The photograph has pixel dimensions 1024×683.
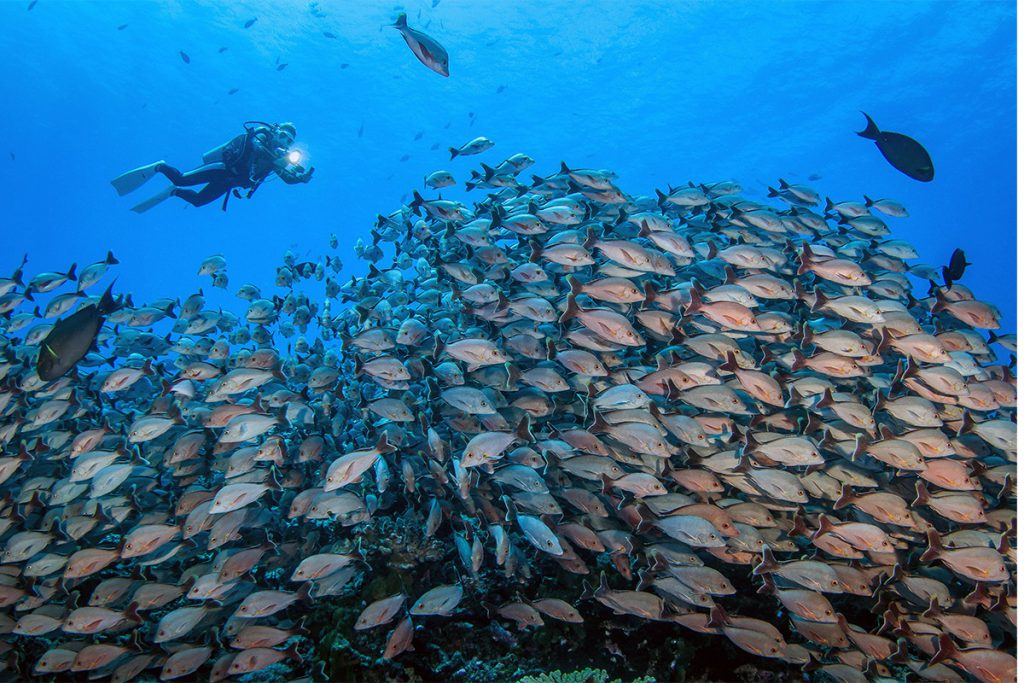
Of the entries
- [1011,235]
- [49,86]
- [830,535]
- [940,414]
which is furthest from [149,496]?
[1011,235]

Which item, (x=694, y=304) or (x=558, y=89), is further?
(x=558, y=89)

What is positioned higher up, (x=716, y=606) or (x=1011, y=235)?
(x=1011, y=235)

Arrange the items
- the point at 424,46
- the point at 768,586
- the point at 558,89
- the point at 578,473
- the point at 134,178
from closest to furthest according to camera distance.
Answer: the point at 768,586 → the point at 578,473 → the point at 424,46 → the point at 134,178 → the point at 558,89

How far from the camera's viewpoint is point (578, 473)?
4754 mm

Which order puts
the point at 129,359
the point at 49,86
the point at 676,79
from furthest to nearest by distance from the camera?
1. the point at 49,86
2. the point at 676,79
3. the point at 129,359

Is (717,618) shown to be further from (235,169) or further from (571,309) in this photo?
(235,169)

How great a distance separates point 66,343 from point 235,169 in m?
6.79

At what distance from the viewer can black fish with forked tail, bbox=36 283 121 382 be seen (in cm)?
477

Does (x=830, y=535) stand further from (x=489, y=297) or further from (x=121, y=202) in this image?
(x=121, y=202)

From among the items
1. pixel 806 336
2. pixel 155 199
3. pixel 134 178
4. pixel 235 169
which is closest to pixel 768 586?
pixel 806 336

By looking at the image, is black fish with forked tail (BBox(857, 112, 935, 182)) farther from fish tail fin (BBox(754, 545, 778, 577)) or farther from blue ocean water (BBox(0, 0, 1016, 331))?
blue ocean water (BBox(0, 0, 1016, 331))

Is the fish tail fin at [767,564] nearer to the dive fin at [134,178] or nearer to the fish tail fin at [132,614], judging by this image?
the fish tail fin at [132,614]

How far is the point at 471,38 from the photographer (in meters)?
35.1

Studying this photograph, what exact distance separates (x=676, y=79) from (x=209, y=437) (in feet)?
124
